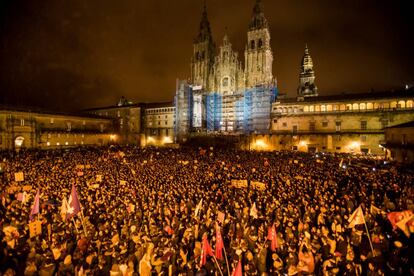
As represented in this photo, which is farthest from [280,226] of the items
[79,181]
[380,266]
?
[79,181]

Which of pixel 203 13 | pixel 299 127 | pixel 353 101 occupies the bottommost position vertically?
pixel 299 127

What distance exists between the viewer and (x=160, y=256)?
6.39m

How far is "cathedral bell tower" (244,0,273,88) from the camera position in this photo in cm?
4834

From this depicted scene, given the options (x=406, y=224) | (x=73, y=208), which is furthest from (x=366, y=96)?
(x=73, y=208)

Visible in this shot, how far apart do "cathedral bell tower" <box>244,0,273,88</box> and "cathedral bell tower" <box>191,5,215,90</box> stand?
9.56 metres

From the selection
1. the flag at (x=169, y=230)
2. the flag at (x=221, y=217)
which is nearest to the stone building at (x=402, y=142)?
the flag at (x=221, y=217)

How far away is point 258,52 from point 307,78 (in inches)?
1516

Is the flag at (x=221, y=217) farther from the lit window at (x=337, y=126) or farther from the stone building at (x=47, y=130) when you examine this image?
the stone building at (x=47, y=130)

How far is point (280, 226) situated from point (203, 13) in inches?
2424

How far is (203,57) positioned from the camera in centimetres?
5569

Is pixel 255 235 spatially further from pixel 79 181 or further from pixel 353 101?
pixel 353 101

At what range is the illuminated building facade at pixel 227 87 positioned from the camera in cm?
4756

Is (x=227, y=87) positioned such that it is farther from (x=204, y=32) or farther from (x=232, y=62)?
(x=204, y=32)

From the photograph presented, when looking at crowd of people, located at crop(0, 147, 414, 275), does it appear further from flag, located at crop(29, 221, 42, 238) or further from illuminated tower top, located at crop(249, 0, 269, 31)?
illuminated tower top, located at crop(249, 0, 269, 31)
